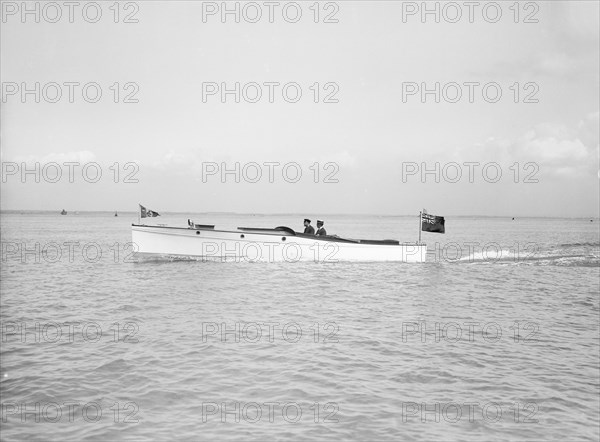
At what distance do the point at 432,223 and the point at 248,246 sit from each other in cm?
1086

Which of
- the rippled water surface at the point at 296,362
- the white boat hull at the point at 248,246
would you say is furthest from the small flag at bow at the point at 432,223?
the rippled water surface at the point at 296,362

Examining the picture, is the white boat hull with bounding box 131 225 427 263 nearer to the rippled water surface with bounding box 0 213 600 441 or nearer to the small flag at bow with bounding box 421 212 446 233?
the small flag at bow with bounding box 421 212 446 233

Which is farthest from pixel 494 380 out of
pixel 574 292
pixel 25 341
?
pixel 574 292

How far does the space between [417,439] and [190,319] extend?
9584 mm

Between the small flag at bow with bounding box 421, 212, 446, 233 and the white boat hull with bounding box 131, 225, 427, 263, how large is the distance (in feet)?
6.49

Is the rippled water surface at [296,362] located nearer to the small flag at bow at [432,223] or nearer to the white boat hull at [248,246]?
the white boat hull at [248,246]

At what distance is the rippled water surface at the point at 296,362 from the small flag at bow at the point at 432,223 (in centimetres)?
633

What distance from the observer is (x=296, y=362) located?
35.3 feet

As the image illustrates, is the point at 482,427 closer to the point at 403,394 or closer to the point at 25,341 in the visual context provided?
the point at 403,394

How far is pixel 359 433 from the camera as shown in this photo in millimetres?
7367

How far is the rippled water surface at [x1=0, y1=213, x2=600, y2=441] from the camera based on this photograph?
7.69m

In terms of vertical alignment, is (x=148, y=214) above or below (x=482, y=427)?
above

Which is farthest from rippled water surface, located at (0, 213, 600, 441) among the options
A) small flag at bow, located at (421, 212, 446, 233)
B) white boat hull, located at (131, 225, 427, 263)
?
small flag at bow, located at (421, 212, 446, 233)

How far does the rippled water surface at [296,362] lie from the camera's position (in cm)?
769
